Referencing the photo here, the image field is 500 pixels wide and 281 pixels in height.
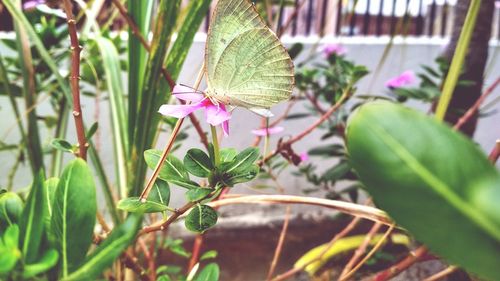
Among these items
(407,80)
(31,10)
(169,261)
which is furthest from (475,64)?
(169,261)

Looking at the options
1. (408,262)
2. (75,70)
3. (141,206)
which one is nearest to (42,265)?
(141,206)

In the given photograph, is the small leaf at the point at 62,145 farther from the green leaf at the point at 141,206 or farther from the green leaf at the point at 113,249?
the green leaf at the point at 113,249

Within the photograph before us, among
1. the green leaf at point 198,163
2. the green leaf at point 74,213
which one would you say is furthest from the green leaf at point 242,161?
the green leaf at point 74,213

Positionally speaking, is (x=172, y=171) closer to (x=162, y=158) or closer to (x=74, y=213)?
(x=162, y=158)

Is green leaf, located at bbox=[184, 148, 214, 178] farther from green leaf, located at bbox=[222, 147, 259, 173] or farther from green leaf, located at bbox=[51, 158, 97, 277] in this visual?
green leaf, located at bbox=[51, 158, 97, 277]

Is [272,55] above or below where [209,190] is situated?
above

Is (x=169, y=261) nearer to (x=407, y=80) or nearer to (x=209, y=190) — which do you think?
(x=407, y=80)
